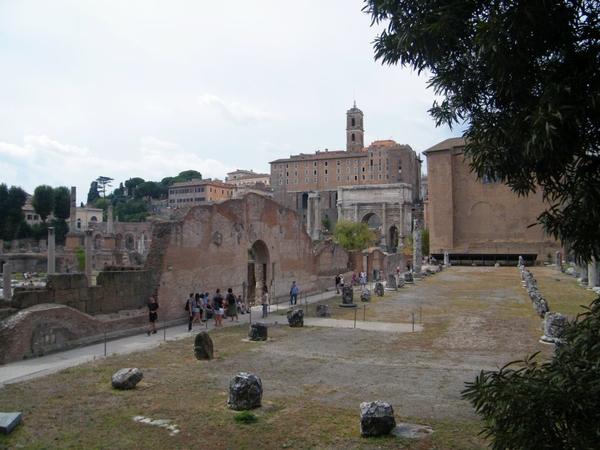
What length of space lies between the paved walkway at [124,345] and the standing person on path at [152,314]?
0.64 ft

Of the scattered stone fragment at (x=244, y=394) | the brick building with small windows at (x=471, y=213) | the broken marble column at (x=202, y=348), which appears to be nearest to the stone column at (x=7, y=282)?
the broken marble column at (x=202, y=348)

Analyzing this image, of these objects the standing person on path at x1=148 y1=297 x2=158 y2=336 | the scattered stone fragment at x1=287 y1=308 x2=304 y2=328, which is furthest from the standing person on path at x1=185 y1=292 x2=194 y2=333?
the scattered stone fragment at x1=287 y1=308 x2=304 y2=328

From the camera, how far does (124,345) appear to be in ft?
40.3

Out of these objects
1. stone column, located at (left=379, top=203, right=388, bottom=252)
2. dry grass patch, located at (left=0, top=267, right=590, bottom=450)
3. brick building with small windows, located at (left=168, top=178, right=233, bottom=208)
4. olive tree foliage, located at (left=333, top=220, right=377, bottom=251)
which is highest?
brick building with small windows, located at (left=168, top=178, right=233, bottom=208)

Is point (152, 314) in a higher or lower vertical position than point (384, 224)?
lower

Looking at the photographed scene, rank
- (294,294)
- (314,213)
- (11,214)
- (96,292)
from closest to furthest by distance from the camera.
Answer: (96,292) → (294,294) → (11,214) → (314,213)

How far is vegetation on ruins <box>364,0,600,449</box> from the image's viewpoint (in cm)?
330

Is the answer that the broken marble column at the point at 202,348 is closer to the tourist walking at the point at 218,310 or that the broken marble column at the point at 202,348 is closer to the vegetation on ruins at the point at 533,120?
the tourist walking at the point at 218,310

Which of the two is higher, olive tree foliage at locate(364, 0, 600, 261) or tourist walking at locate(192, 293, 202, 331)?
olive tree foliage at locate(364, 0, 600, 261)

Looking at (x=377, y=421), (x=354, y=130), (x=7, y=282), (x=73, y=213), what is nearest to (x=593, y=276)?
(x=377, y=421)

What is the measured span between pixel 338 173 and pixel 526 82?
105 m

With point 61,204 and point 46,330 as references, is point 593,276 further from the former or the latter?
point 61,204

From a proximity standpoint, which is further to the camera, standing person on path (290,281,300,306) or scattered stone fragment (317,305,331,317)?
standing person on path (290,281,300,306)

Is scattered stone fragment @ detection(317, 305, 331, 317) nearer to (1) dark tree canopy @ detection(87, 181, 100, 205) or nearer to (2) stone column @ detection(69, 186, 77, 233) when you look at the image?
(2) stone column @ detection(69, 186, 77, 233)
